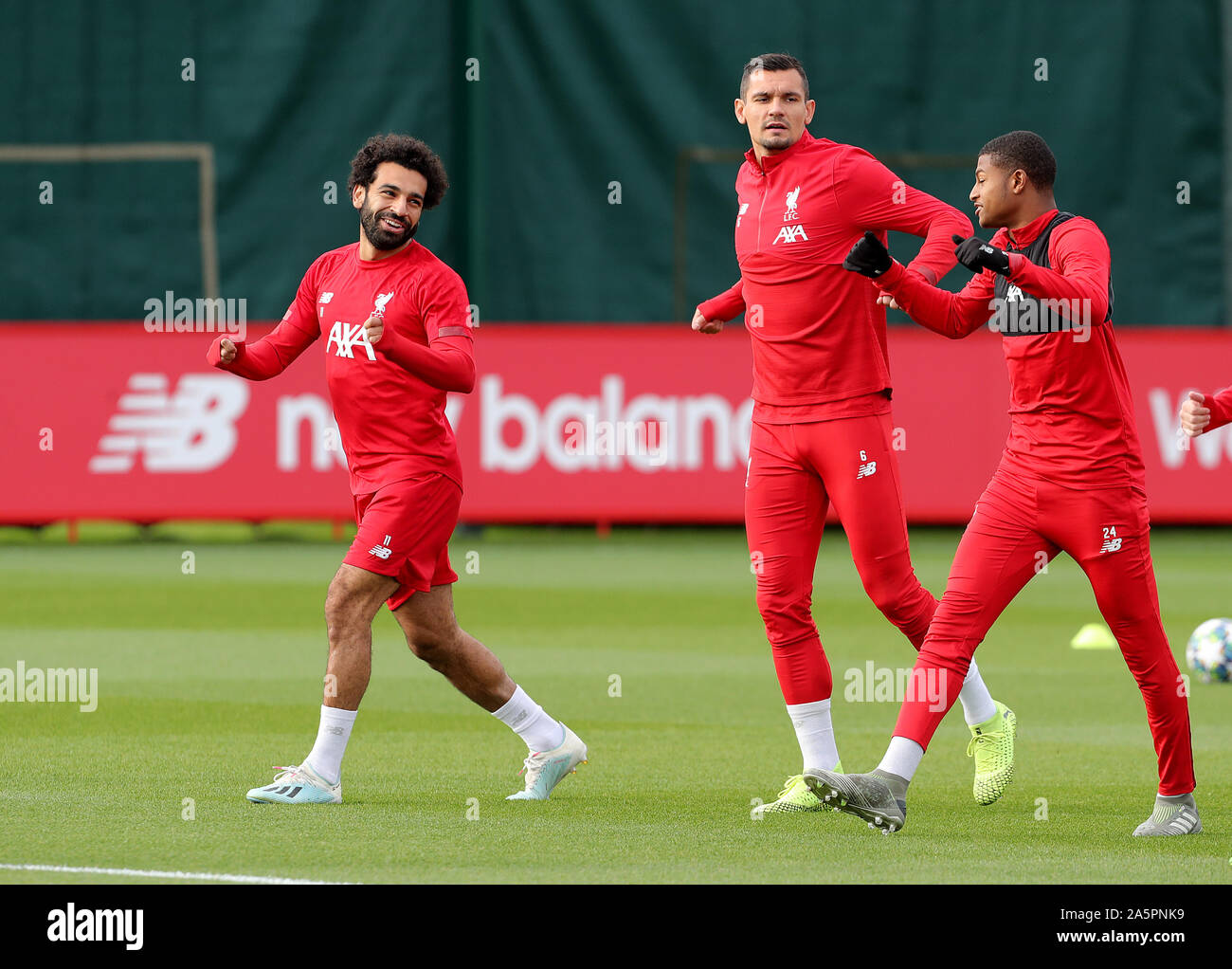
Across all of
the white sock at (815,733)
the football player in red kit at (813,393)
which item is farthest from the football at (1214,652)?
the white sock at (815,733)

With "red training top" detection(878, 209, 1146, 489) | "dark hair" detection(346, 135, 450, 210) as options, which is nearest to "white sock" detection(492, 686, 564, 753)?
"dark hair" detection(346, 135, 450, 210)

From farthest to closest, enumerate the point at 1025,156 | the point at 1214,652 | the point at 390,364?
the point at 1214,652 < the point at 390,364 < the point at 1025,156

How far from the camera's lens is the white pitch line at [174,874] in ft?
19.7

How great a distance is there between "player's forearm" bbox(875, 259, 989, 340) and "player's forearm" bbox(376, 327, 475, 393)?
4.85 ft

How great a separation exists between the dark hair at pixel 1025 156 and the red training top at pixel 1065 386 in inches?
5.1

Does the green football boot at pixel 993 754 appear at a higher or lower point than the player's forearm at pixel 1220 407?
lower

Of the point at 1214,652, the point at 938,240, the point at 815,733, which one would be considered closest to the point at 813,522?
the point at 815,733

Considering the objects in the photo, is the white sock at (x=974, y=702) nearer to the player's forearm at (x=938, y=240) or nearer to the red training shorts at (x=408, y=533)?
the player's forearm at (x=938, y=240)

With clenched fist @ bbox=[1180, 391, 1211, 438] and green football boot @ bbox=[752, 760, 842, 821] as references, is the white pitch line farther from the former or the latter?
clenched fist @ bbox=[1180, 391, 1211, 438]

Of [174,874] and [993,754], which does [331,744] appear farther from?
[993,754]

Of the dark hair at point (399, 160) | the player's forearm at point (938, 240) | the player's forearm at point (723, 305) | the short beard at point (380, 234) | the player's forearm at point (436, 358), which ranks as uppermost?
the dark hair at point (399, 160)

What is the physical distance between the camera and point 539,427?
19625mm

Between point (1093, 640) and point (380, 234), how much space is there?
6937 millimetres
